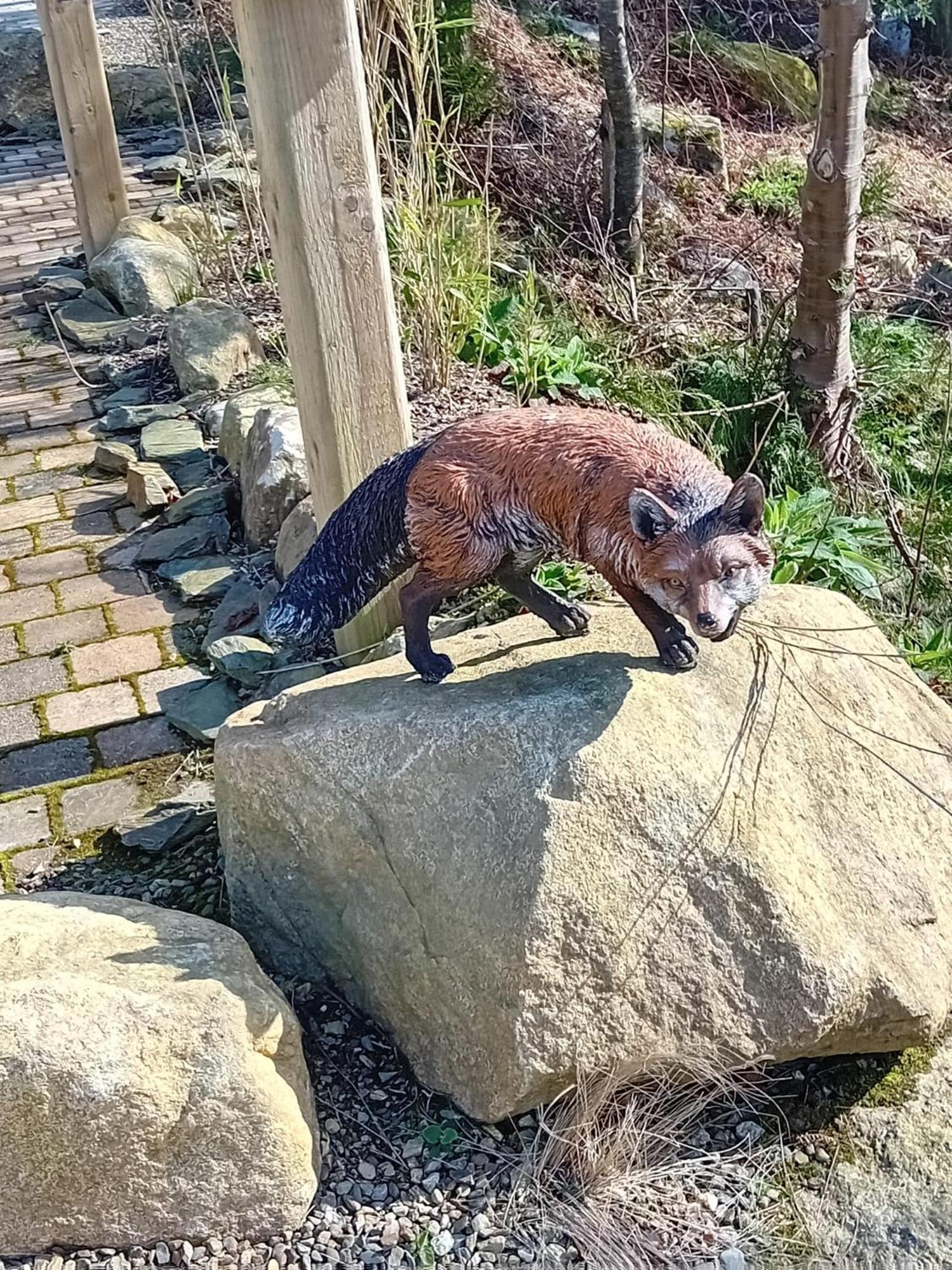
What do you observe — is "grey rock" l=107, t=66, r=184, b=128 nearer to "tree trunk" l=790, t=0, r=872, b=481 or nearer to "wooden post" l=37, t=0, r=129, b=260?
"wooden post" l=37, t=0, r=129, b=260

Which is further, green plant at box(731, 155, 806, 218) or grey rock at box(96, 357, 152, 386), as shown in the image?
green plant at box(731, 155, 806, 218)

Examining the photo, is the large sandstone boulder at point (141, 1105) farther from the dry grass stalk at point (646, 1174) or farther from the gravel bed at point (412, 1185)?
the dry grass stalk at point (646, 1174)

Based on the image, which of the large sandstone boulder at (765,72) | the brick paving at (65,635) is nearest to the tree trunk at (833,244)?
the brick paving at (65,635)

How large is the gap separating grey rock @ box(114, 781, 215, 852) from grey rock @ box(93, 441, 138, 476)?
223cm

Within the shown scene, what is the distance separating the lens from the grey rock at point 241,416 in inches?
185

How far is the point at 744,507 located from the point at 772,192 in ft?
22.9

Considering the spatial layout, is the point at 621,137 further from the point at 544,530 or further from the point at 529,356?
the point at 544,530

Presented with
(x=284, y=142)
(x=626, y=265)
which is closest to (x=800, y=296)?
(x=626, y=265)

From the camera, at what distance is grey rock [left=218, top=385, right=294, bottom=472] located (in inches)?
185

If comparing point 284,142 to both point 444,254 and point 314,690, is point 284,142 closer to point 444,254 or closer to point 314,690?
point 314,690

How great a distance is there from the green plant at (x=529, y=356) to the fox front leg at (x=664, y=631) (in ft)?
6.95

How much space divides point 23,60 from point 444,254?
25.5ft

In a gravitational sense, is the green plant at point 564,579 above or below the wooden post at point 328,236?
below

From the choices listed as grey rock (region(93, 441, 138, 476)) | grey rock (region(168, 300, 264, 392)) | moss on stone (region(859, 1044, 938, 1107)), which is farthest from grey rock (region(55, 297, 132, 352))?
moss on stone (region(859, 1044, 938, 1107))
